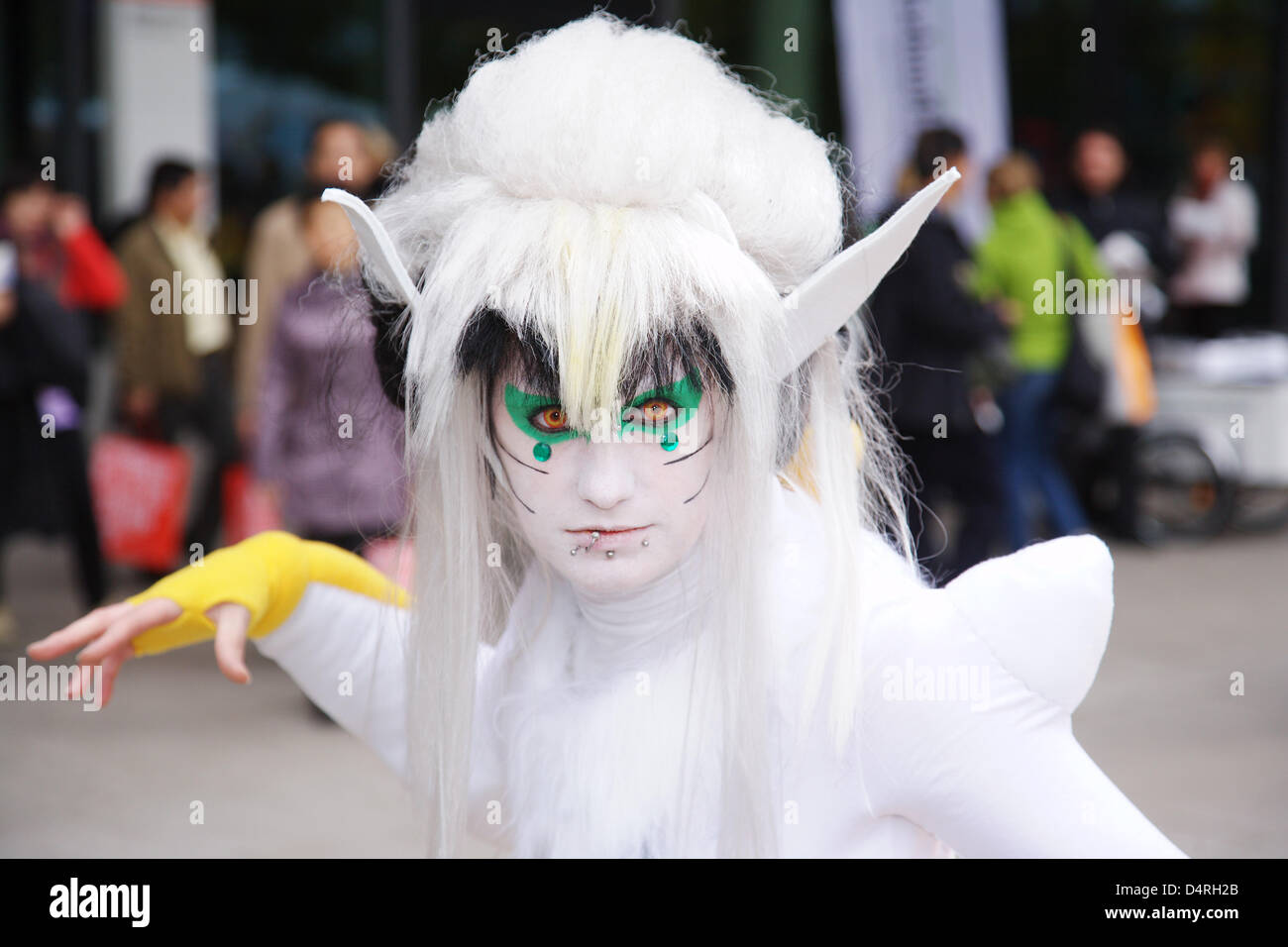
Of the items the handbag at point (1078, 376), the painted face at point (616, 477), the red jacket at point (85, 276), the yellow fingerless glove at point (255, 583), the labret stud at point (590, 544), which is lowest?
the yellow fingerless glove at point (255, 583)

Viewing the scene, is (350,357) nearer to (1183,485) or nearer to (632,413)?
(632,413)

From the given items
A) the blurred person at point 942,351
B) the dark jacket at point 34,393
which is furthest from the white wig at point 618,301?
the dark jacket at point 34,393

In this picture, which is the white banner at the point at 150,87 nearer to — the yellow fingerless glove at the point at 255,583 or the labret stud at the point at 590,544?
the yellow fingerless glove at the point at 255,583

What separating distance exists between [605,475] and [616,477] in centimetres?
1

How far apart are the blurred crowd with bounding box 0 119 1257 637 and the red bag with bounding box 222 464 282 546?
0.18ft

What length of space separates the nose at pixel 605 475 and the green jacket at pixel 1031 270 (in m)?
4.77

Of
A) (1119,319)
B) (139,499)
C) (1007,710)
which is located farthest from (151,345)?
(1007,710)

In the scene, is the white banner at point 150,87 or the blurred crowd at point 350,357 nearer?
the blurred crowd at point 350,357

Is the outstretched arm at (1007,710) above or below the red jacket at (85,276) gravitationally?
below

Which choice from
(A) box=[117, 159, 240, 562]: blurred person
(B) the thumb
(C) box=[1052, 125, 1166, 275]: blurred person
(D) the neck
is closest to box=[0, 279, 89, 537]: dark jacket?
(A) box=[117, 159, 240, 562]: blurred person

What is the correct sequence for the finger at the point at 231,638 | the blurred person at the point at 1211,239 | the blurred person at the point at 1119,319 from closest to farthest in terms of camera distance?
1. the finger at the point at 231,638
2. the blurred person at the point at 1119,319
3. the blurred person at the point at 1211,239

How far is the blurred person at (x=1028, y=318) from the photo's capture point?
634 centimetres
